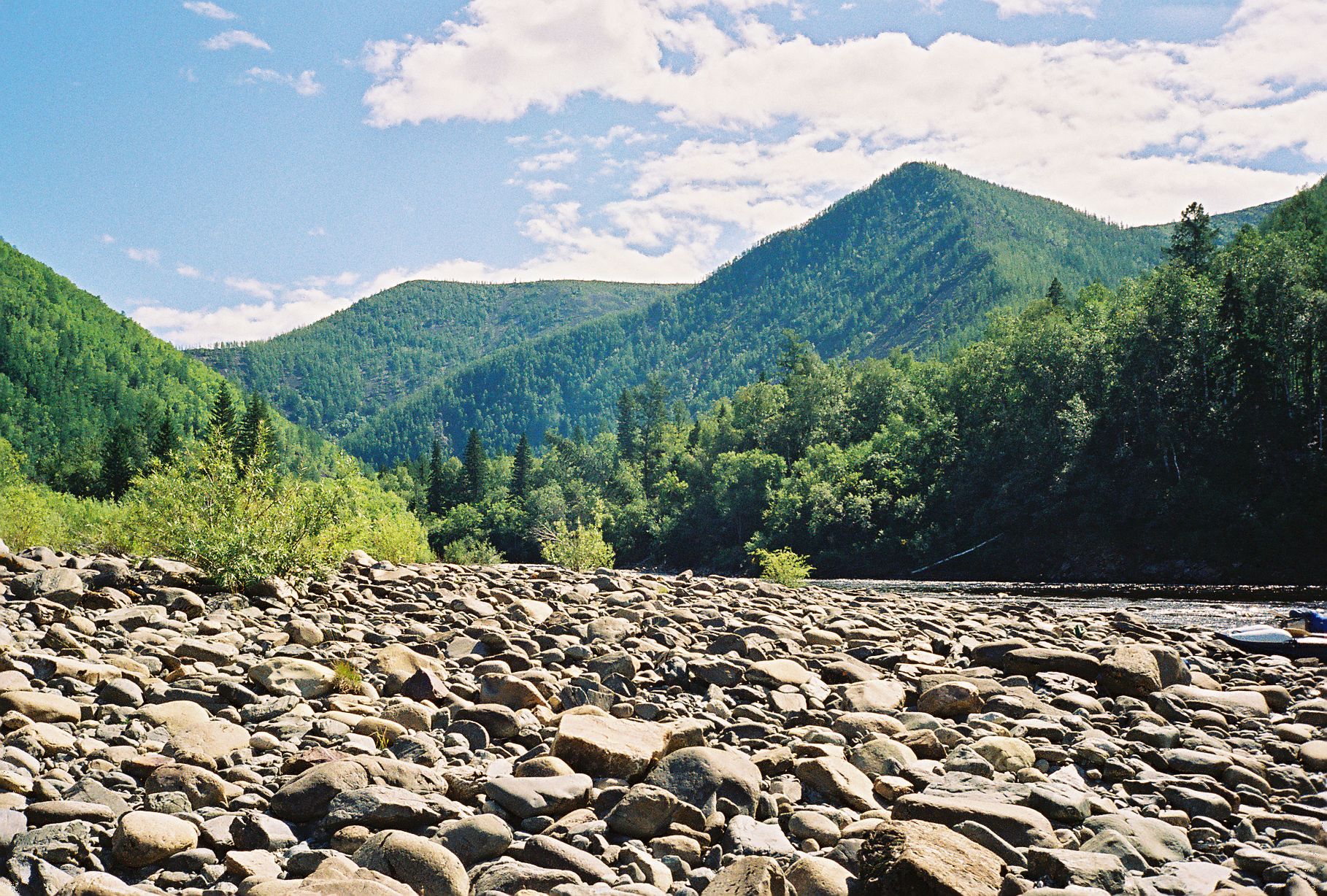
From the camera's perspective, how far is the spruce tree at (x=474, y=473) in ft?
333

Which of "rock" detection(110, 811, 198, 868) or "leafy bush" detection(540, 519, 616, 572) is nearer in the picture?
"rock" detection(110, 811, 198, 868)

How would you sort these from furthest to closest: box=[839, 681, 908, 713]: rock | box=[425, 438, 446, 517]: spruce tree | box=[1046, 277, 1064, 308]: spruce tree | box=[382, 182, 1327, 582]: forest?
box=[425, 438, 446, 517]: spruce tree → box=[1046, 277, 1064, 308]: spruce tree → box=[382, 182, 1327, 582]: forest → box=[839, 681, 908, 713]: rock

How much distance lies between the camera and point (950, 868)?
518cm

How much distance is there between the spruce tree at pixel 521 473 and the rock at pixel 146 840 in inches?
3721

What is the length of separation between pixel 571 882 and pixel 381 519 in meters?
29.9

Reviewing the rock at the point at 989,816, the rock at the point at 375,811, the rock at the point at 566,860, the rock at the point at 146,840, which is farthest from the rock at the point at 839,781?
the rock at the point at 146,840

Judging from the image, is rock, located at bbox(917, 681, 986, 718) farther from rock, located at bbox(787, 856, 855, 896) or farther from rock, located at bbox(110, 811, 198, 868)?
rock, located at bbox(110, 811, 198, 868)

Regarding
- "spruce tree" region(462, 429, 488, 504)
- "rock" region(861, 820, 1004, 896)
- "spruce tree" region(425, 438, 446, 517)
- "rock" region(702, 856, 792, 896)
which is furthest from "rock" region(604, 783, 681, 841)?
"spruce tree" region(425, 438, 446, 517)

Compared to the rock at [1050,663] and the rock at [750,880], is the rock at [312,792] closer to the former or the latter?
the rock at [750,880]

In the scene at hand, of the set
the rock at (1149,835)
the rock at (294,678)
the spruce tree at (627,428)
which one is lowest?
the rock at (1149,835)

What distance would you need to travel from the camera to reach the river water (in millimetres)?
25016

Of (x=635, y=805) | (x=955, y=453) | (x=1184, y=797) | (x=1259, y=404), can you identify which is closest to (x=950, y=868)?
(x=635, y=805)

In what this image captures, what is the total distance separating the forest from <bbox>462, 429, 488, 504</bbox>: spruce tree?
1167 cm

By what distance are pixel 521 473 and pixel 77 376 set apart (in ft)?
222
